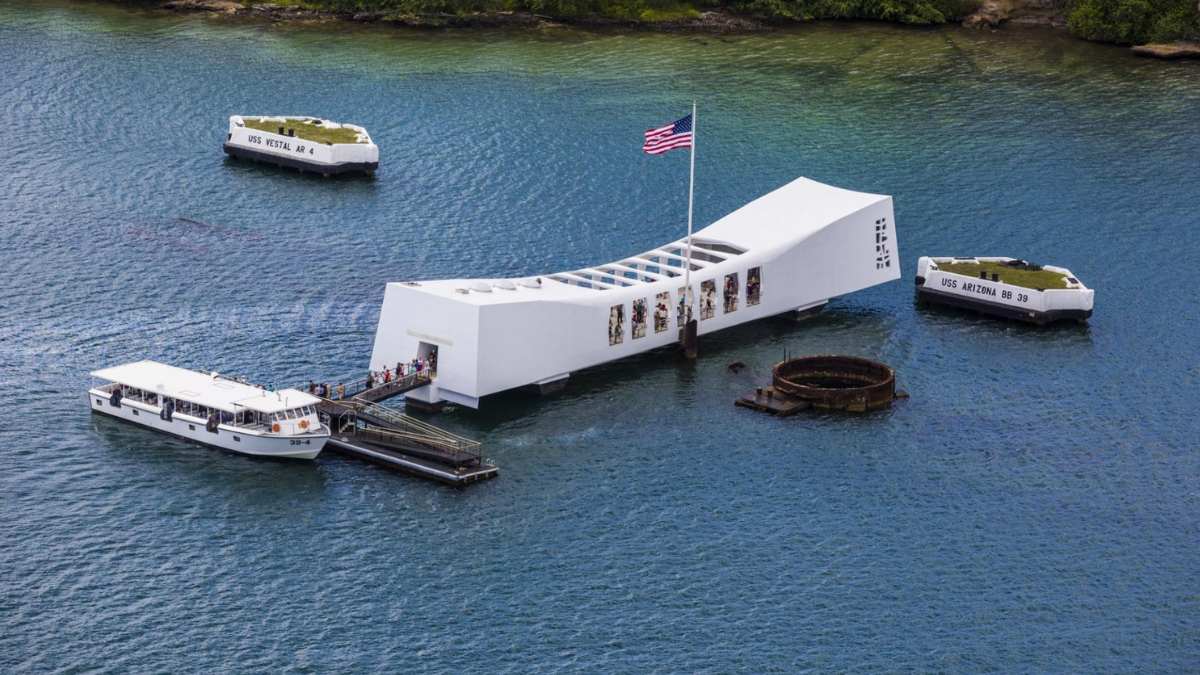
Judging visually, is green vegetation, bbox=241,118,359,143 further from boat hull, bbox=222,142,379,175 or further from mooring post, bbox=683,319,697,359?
mooring post, bbox=683,319,697,359

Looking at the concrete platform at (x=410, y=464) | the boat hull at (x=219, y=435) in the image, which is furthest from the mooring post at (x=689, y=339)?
the boat hull at (x=219, y=435)

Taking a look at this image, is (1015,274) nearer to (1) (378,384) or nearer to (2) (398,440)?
(1) (378,384)

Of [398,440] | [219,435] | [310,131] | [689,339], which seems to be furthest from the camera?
[310,131]

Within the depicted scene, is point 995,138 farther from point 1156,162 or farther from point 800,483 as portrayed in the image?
point 800,483

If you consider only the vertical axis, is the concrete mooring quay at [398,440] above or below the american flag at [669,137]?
below

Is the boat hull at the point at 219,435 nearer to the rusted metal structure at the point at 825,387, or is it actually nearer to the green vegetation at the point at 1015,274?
the rusted metal structure at the point at 825,387

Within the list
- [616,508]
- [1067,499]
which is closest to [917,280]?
[1067,499]

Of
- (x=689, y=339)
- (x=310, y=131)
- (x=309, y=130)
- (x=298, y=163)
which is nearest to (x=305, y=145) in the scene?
(x=298, y=163)
